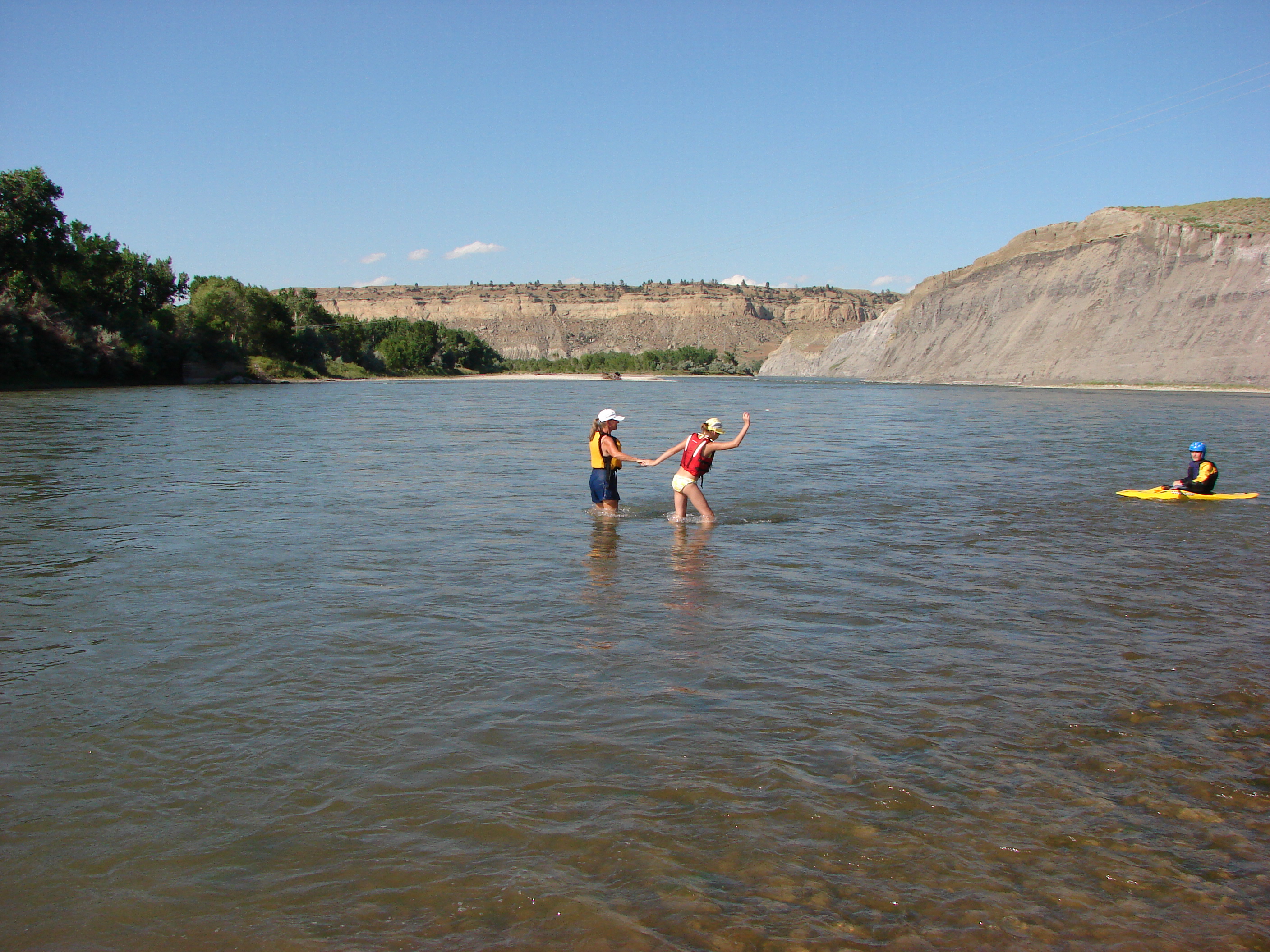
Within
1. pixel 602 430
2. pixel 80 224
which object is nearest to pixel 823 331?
pixel 80 224

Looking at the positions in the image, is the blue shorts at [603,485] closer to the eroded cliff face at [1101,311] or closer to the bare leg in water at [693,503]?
the bare leg in water at [693,503]

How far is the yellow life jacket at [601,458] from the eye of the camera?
45.3 feet

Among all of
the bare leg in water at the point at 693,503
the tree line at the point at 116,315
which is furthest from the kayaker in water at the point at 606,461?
the tree line at the point at 116,315

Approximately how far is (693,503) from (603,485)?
1427 millimetres

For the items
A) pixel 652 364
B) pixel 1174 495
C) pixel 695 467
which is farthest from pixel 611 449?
pixel 652 364

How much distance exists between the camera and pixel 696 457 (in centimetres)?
1380

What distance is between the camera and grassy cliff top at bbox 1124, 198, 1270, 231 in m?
78.6

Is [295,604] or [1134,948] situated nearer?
[1134,948]

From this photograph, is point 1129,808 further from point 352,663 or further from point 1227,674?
point 352,663

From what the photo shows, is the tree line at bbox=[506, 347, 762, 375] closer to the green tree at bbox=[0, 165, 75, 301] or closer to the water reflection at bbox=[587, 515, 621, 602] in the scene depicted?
the green tree at bbox=[0, 165, 75, 301]

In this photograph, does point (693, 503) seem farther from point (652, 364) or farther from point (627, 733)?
point (652, 364)

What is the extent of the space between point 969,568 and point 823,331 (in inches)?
6166

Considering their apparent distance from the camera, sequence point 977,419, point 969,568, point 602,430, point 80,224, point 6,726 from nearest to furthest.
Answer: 1. point 6,726
2. point 969,568
3. point 602,430
4. point 977,419
5. point 80,224

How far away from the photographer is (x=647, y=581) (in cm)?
993
